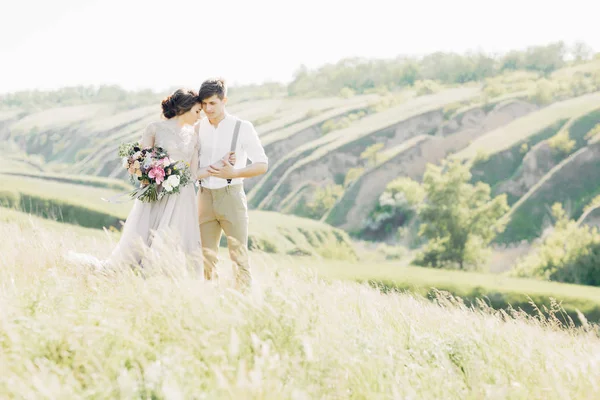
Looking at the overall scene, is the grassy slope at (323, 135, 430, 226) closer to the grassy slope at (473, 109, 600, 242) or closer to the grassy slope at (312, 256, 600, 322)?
the grassy slope at (473, 109, 600, 242)

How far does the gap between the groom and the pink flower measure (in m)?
0.49

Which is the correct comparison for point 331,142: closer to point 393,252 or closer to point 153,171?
point 393,252

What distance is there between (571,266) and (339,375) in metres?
41.2

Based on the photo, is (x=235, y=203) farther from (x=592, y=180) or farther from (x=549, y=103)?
(x=549, y=103)

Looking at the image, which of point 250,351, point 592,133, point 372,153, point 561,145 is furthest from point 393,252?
point 250,351

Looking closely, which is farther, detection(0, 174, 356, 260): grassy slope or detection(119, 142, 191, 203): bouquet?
detection(0, 174, 356, 260): grassy slope

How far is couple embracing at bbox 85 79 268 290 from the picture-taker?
7.71 metres

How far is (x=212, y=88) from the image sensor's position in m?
7.74

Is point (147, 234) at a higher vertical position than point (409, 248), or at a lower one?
higher

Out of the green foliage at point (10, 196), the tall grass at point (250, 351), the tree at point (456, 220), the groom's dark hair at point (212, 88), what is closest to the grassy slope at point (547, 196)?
the tree at point (456, 220)

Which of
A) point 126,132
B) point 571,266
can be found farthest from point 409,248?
point 126,132

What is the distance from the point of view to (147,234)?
25.9 ft

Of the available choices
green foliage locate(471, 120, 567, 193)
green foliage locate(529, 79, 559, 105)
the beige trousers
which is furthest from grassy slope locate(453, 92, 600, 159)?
the beige trousers

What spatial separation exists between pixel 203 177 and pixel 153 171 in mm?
574
